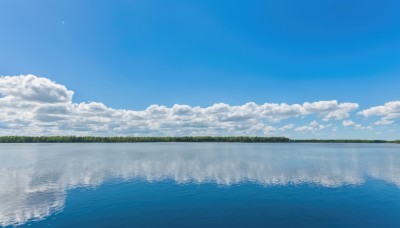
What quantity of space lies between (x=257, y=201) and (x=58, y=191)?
117 feet

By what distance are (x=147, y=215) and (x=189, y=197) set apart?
31.9ft

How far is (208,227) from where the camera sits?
26.1 meters

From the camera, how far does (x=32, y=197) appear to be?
3838 centimetres

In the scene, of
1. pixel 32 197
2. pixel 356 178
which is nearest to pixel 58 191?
pixel 32 197

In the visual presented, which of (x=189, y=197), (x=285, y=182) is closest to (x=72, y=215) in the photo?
(x=189, y=197)

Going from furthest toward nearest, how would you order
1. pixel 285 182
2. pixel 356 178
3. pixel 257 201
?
pixel 356 178 → pixel 285 182 → pixel 257 201

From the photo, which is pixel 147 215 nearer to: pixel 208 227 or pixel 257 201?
pixel 208 227

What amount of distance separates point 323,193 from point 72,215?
132ft

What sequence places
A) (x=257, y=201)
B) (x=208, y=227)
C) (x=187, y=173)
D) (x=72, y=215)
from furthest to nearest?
(x=187, y=173) < (x=257, y=201) < (x=72, y=215) < (x=208, y=227)

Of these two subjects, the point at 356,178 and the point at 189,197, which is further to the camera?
the point at 356,178

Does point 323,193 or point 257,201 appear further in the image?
point 323,193

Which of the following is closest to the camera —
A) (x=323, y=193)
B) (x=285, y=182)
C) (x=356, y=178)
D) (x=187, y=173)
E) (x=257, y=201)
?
(x=257, y=201)

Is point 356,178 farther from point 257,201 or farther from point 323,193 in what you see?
point 257,201

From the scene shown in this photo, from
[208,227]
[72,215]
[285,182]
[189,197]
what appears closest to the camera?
[208,227]
